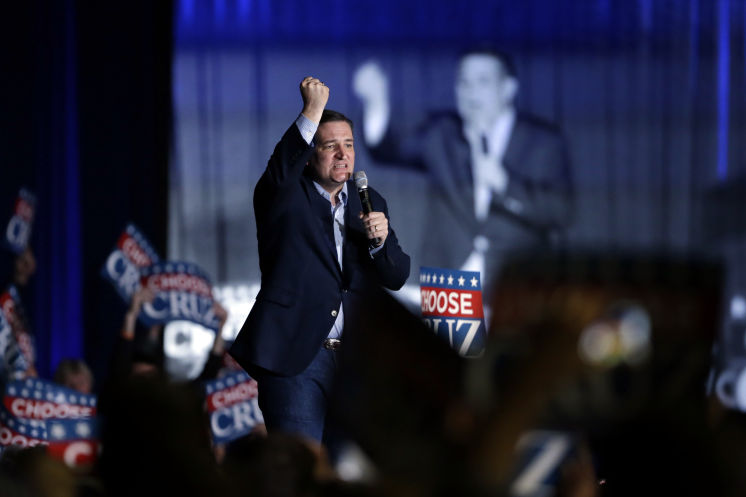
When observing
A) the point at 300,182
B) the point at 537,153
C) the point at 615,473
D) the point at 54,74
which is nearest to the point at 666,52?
the point at 537,153

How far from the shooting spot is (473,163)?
6586mm

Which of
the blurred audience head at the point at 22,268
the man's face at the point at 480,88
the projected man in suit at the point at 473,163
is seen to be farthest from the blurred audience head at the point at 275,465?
the man's face at the point at 480,88

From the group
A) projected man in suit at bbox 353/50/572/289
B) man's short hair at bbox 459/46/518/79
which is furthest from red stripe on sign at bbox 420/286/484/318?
man's short hair at bbox 459/46/518/79

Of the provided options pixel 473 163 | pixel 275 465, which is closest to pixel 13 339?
pixel 473 163

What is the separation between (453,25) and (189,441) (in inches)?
240

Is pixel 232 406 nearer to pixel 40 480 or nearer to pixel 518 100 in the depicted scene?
pixel 40 480

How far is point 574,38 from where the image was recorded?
270 inches

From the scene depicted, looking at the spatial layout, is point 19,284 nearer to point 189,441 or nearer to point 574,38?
point 574,38

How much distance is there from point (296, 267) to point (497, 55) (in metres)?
4.44

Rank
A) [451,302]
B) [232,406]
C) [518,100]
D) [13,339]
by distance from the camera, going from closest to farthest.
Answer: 1. [451,302]
2. [232,406]
3. [13,339]
4. [518,100]

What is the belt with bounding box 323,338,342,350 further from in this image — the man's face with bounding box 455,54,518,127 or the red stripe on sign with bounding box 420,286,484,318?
the man's face with bounding box 455,54,518,127

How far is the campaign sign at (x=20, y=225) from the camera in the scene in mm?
5023

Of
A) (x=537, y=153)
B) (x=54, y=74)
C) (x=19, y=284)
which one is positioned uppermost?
(x=54, y=74)

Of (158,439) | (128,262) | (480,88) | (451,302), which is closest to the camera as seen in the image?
(158,439)
